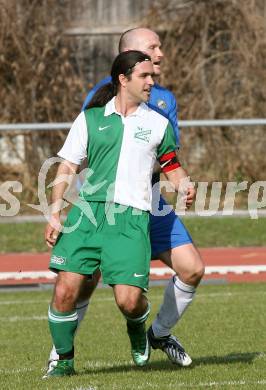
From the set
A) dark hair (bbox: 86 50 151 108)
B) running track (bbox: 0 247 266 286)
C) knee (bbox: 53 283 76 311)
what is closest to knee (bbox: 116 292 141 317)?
knee (bbox: 53 283 76 311)

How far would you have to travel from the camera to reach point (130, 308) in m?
7.00

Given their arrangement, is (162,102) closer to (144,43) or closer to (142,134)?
(144,43)

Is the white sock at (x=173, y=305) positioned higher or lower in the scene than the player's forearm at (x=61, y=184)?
lower

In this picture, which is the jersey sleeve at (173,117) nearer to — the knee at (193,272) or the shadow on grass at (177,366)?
the knee at (193,272)

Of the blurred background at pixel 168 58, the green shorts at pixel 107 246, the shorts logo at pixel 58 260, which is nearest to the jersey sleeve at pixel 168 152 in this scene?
the green shorts at pixel 107 246

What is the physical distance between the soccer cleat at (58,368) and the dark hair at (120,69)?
1.59 meters

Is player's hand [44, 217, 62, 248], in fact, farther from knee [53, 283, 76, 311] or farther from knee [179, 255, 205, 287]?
knee [179, 255, 205, 287]

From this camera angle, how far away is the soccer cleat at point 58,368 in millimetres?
7176

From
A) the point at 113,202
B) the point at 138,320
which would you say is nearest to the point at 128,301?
the point at 138,320

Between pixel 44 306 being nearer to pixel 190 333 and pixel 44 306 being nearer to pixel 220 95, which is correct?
pixel 190 333

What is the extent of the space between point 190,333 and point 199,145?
7.48 m

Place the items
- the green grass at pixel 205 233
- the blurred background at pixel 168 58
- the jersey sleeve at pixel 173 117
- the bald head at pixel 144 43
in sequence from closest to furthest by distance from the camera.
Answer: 1. the jersey sleeve at pixel 173 117
2. the bald head at pixel 144 43
3. the green grass at pixel 205 233
4. the blurred background at pixel 168 58

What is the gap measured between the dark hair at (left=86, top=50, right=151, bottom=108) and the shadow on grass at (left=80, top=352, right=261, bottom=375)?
5.63 ft

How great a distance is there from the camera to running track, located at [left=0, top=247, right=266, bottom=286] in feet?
44.3
